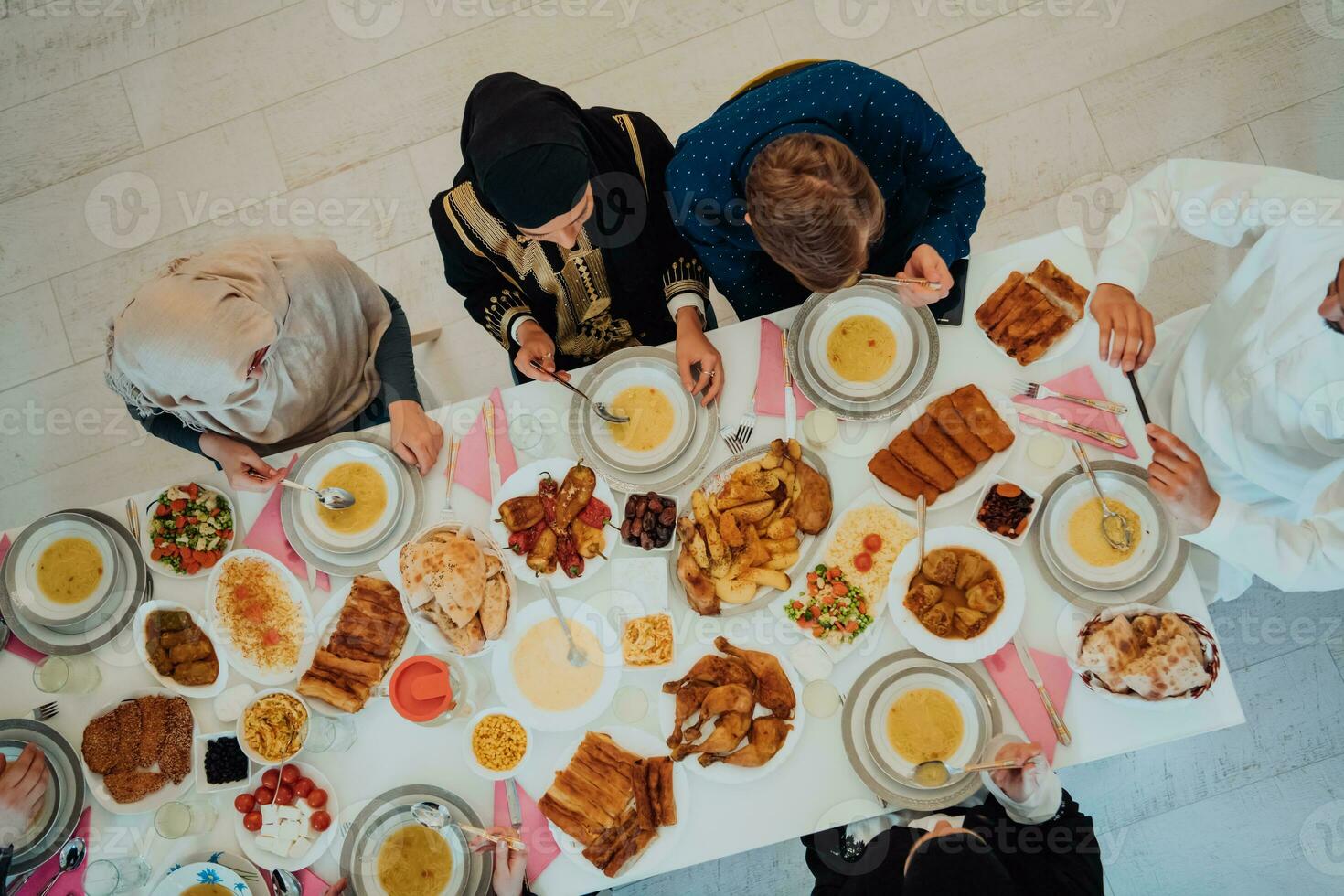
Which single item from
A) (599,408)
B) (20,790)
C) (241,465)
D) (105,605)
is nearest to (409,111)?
(241,465)

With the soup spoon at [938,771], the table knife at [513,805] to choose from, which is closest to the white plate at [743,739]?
the soup spoon at [938,771]

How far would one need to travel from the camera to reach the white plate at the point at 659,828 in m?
A: 1.98

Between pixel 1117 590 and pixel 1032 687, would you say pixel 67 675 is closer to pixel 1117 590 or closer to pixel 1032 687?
pixel 1032 687

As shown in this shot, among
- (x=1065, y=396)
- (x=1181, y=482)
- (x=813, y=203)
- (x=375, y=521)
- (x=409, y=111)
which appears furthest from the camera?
(x=409, y=111)

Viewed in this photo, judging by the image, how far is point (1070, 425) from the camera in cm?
204

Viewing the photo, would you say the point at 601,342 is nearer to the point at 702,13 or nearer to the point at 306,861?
the point at 306,861

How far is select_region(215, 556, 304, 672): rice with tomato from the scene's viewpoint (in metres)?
2.20

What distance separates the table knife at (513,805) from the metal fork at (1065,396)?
1599 millimetres

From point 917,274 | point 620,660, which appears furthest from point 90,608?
point 917,274

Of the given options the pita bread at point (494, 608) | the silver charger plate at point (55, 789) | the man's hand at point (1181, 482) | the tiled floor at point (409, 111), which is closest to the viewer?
the man's hand at point (1181, 482)

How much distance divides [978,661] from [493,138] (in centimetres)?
165

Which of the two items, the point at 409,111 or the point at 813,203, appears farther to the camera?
the point at 409,111

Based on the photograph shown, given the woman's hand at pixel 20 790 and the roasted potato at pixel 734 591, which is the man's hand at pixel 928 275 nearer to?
the roasted potato at pixel 734 591

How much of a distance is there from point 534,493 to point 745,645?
68 cm
